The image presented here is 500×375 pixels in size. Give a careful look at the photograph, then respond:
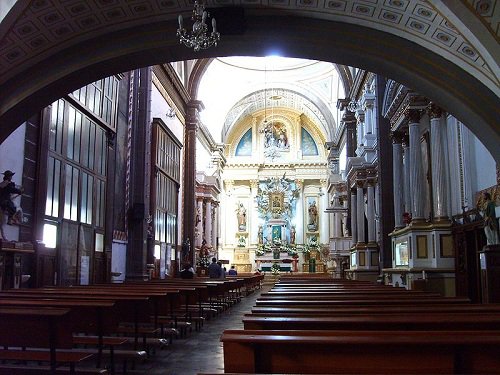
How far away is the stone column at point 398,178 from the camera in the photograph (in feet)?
45.0

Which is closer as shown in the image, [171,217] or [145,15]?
[145,15]

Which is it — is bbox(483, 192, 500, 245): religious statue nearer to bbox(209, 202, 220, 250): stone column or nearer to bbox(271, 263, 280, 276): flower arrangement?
bbox(209, 202, 220, 250): stone column

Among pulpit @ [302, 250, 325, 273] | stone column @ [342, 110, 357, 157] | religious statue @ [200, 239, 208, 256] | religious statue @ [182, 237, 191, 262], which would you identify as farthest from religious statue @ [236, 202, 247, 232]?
stone column @ [342, 110, 357, 157]

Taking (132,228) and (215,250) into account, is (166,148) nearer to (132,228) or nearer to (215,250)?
(132,228)

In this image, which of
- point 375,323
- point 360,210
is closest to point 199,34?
point 375,323

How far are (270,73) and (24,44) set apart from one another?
25088mm

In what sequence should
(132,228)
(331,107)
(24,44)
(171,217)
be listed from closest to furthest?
(24,44) < (132,228) < (171,217) < (331,107)

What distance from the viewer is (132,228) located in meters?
15.5

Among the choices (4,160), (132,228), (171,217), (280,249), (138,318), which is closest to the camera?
(138,318)

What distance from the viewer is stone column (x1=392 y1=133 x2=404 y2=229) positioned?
13.7 metres

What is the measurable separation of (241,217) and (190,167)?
41.8 feet

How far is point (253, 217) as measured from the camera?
36469mm

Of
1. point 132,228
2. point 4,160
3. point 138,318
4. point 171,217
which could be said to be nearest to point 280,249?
point 171,217

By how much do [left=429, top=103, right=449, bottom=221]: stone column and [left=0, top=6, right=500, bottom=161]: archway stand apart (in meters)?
2.76
